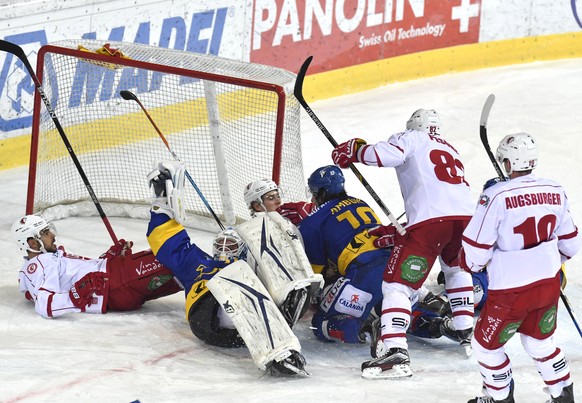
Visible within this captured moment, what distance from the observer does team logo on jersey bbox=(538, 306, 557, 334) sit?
13.2ft

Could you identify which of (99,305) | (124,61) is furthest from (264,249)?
(124,61)

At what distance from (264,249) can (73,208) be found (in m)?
2.44

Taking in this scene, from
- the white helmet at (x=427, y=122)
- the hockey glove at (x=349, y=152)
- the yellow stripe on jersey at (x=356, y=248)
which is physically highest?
the white helmet at (x=427, y=122)

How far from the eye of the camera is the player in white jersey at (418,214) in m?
4.55

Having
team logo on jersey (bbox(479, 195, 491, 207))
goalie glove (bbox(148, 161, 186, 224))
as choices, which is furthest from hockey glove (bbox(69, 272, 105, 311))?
team logo on jersey (bbox(479, 195, 491, 207))

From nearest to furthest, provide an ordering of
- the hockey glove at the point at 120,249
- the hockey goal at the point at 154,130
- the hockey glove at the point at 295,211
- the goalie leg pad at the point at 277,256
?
the goalie leg pad at the point at 277,256 < the hockey glove at the point at 120,249 < the hockey glove at the point at 295,211 < the hockey goal at the point at 154,130

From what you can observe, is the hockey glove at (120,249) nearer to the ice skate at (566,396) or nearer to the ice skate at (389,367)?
the ice skate at (389,367)

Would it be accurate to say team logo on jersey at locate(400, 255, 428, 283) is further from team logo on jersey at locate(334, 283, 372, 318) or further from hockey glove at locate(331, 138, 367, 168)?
hockey glove at locate(331, 138, 367, 168)

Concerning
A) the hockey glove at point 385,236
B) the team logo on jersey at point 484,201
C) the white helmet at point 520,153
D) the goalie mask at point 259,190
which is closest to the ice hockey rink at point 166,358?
the hockey glove at point 385,236

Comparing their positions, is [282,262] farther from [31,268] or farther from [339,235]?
[31,268]

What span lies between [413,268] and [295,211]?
107cm

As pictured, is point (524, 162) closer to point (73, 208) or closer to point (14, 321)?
point (14, 321)

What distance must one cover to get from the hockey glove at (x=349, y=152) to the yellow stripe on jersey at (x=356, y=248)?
0.32 m

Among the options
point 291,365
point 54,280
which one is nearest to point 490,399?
point 291,365
